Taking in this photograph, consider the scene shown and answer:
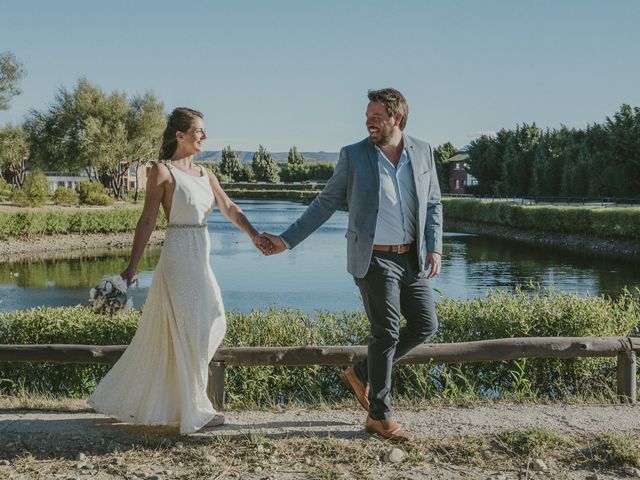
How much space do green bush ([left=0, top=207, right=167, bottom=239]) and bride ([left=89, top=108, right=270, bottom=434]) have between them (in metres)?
33.5

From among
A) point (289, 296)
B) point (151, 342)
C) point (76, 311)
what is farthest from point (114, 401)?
point (289, 296)

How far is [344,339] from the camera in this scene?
718cm

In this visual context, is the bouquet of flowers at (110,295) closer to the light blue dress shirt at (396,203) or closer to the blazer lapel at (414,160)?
the light blue dress shirt at (396,203)

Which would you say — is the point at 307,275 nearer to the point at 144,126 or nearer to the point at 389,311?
the point at 389,311

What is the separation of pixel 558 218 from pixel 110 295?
128 feet

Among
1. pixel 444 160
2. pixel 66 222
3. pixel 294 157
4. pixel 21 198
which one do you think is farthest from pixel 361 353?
pixel 294 157

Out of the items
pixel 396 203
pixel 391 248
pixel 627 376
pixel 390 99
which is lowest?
pixel 627 376

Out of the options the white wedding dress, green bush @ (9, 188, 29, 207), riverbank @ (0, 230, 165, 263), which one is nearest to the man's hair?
the white wedding dress

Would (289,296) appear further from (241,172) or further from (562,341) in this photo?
(241,172)

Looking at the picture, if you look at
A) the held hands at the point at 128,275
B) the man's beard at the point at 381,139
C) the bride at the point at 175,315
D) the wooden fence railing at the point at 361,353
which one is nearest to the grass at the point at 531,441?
the wooden fence railing at the point at 361,353

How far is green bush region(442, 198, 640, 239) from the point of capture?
34656mm

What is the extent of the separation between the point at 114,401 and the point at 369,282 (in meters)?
1.82

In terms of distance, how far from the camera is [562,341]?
5.69m

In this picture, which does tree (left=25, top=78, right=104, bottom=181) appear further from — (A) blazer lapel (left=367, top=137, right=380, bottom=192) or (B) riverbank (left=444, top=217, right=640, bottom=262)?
(A) blazer lapel (left=367, top=137, right=380, bottom=192)
